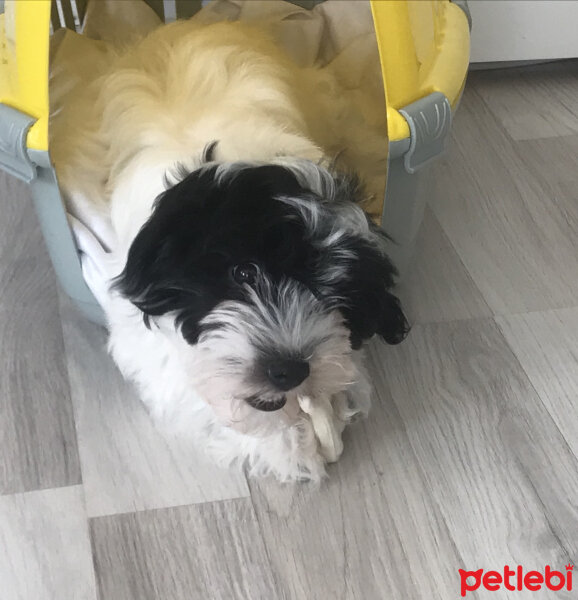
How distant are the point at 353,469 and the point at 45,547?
0.47 metres

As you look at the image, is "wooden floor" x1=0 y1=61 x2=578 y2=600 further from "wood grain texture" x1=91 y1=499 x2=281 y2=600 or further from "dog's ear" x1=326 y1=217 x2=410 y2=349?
"dog's ear" x1=326 y1=217 x2=410 y2=349

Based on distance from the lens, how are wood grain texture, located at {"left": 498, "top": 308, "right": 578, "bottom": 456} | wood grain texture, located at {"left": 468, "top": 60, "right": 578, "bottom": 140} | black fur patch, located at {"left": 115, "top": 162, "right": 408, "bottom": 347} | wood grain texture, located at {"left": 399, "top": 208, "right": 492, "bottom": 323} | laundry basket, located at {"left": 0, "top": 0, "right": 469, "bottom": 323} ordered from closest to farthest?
black fur patch, located at {"left": 115, "top": 162, "right": 408, "bottom": 347} < laundry basket, located at {"left": 0, "top": 0, "right": 469, "bottom": 323} < wood grain texture, located at {"left": 498, "top": 308, "right": 578, "bottom": 456} < wood grain texture, located at {"left": 399, "top": 208, "right": 492, "bottom": 323} < wood grain texture, located at {"left": 468, "top": 60, "right": 578, "bottom": 140}

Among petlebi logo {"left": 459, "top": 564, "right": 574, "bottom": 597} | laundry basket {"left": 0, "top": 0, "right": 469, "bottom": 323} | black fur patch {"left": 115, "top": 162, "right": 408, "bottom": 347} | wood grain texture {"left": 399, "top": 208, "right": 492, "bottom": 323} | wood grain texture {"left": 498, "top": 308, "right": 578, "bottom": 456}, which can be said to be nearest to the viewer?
black fur patch {"left": 115, "top": 162, "right": 408, "bottom": 347}

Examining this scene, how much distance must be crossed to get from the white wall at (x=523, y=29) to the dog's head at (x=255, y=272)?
50.4 inches

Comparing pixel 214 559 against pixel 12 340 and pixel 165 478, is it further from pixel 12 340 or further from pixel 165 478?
pixel 12 340

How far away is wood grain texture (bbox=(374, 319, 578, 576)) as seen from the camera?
46.3 inches

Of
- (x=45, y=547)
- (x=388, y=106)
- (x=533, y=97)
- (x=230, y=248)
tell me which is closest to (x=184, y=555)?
(x=45, y=547)

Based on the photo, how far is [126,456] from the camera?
128 cm

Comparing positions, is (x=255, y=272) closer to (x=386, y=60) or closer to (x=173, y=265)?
(x=173, y=265)

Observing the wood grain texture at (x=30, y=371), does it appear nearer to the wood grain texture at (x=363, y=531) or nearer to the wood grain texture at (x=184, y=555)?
the wood grain texture at (x=184, y=555)

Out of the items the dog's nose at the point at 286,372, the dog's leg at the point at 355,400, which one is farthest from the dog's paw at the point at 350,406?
the dog's nose at the point at 286,372

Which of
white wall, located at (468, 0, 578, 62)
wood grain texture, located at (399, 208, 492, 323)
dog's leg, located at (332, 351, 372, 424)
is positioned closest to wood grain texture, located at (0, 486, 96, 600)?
dog's leg, located at (332, 351, 372, 424)

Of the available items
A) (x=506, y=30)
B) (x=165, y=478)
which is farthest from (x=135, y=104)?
(x=506, y=30)

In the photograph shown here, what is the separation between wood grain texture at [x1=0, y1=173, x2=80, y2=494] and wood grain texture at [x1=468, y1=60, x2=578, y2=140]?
3.96 ft
